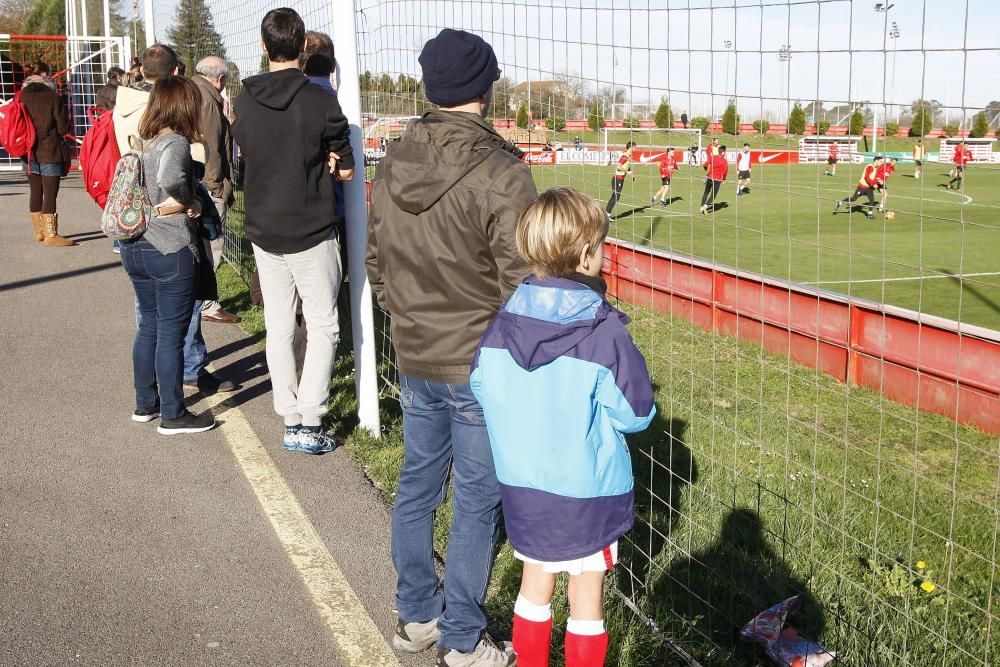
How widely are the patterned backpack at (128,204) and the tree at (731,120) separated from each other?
3213 mm

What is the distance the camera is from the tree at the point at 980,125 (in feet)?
8.09

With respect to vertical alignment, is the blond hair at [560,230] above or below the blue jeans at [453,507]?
above

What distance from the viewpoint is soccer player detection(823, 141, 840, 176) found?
3.31 meters

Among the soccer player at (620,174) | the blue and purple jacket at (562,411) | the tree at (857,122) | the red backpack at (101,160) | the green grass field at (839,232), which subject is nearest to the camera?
the blue and purple jacket at (562,411)

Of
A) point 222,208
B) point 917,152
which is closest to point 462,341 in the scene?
point 917,152

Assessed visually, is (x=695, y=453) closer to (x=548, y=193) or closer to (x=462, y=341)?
(x=462, y=341)

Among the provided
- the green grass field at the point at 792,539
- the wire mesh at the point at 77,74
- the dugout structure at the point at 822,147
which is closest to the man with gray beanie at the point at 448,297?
the green grass field at the point at 792,539

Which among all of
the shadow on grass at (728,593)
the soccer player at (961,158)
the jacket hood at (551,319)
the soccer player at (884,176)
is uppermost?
the soccer player at (961,158)

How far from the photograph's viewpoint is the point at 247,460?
5.41 m

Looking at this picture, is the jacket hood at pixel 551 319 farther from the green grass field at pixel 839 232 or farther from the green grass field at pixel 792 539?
the green grass field at pixel 792 539

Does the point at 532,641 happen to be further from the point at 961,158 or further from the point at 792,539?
the point at 792,539

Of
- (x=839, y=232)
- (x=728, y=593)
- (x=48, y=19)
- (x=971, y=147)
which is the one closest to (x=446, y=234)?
(x=971, y=147)

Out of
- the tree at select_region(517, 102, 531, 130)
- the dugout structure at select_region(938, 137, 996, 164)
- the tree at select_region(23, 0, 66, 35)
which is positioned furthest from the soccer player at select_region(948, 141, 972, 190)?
the tree at select_region(23, 0, 66, 35)

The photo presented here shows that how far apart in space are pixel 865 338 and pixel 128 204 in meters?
5.15
